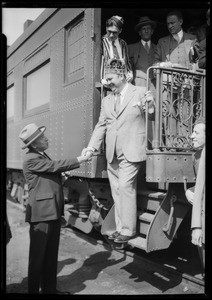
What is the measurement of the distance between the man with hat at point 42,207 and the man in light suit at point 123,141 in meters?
0.39

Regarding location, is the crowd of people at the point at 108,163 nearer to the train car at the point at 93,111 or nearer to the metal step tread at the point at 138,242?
the metal step tread at the point at 138,242

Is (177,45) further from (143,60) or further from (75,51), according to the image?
(75,51)

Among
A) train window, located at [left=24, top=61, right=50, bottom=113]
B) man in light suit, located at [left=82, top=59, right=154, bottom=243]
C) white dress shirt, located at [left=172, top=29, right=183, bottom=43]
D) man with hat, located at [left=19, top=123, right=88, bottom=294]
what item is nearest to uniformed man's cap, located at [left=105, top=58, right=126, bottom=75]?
man in light suit, located at [left=82, top=59, right=154, bottom=243]

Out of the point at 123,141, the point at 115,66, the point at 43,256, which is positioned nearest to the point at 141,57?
the point at 115,66

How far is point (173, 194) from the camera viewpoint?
12.2ft

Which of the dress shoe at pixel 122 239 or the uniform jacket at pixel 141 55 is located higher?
the uniform jacket at pixel 141 55

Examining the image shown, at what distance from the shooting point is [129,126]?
3.82 m

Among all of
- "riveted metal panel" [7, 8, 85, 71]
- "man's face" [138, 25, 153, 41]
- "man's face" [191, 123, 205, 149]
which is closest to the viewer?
"man's face" [191, 123, 205, 149]

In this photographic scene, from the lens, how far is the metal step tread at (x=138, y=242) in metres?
3.61

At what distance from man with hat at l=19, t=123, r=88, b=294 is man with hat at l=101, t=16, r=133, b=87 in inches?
40.8

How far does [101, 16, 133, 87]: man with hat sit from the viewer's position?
13.5 ft

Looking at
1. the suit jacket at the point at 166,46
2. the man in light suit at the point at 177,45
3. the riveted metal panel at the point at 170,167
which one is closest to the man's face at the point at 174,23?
the man in light suit at the point at 177,45

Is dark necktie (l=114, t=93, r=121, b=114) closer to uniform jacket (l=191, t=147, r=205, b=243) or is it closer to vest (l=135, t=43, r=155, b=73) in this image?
vest (l=135, t=43, r=155, b=73)

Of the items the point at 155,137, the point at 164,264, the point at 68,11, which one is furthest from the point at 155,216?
the point at 68,11
